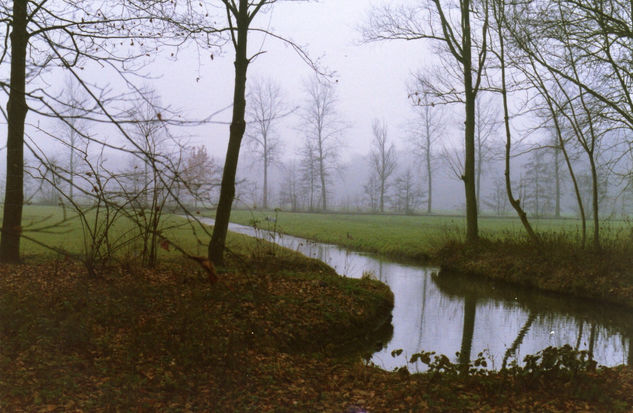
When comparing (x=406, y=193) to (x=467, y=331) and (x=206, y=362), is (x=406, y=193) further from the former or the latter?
(x=206, y=362)

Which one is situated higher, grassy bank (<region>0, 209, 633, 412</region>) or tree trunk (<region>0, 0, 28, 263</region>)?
tree trunk (<region>0, 0, 28, 263</region>)

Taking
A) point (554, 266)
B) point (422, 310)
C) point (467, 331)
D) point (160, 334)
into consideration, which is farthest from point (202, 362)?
point (554, 266)

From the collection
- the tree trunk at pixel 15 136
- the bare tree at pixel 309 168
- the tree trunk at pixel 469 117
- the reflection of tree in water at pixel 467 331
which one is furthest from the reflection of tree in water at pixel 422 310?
the bare tree at pixel 309 168

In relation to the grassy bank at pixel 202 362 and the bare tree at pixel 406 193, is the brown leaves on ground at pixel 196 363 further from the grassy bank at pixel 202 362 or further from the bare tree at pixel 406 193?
the bare tree at pixel 406 193

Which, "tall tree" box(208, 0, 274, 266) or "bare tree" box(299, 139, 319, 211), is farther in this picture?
"bare tree" box(299, 139, 319, 211)

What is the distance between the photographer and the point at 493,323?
8328mm

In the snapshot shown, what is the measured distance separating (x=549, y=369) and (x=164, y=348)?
395cm

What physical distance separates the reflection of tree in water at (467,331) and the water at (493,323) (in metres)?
0.01

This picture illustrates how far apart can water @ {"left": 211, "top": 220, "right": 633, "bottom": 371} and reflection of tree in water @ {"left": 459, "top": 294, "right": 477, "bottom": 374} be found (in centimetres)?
1

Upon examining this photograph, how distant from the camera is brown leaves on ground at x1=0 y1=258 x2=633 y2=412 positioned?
3.89 metres

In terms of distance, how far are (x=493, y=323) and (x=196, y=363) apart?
5.75 metres

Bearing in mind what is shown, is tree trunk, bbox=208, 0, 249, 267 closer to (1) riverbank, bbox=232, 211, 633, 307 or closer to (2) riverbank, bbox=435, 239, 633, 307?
(1) riverbank, bbox=232, 211, 633, 307

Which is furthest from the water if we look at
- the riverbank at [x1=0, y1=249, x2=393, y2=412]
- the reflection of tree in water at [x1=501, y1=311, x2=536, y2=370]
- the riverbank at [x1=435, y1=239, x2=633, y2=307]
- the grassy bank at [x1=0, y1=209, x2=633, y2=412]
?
the grassy bank at [x1=0, y1=209, x2=633, y2=412]

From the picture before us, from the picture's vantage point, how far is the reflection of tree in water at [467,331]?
6296 mm
